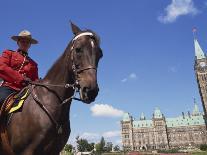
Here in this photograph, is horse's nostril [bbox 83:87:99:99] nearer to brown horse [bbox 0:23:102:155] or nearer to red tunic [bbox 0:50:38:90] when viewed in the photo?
brown horse [bbox 0:23:102:155]

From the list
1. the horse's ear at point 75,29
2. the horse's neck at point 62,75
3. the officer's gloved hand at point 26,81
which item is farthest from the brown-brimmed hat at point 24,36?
the horse's ear at point 75,29

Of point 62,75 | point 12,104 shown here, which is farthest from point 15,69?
point 62,75

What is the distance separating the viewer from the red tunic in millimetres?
5656

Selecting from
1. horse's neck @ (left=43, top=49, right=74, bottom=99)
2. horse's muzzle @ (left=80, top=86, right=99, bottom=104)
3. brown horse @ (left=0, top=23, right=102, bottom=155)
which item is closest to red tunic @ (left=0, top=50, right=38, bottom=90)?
brown horse @ (left=0, top=23, right=102, bottom=155)

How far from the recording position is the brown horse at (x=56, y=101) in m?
4.95

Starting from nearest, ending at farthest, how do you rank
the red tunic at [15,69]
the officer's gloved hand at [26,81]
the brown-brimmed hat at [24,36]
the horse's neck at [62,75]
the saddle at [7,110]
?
the saddle at [7,110] < the horse's neck at [62,75] < the red tunic at [15,69] < the officer's gloved hand at [26,81] < the brown-brimmed hat at [24,36]

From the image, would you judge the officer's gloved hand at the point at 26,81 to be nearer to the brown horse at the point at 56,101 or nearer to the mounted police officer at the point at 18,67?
the mounted police officer at the point at 18,67

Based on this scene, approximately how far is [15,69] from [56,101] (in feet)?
4.15

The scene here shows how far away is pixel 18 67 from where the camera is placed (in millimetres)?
6070

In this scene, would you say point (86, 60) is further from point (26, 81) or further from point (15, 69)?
point (15, 69)

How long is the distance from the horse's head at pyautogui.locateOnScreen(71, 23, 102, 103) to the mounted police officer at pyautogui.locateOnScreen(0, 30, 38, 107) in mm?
1236

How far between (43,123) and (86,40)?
5.00ft

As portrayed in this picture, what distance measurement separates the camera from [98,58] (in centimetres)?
516

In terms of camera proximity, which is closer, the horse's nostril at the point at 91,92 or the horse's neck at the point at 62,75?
the horse's nostril at the point at 91,92
